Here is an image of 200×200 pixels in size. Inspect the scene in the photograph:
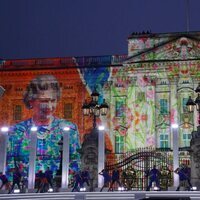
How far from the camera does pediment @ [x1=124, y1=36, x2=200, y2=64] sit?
129 ft

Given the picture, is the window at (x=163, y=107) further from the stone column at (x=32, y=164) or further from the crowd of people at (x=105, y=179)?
the crowd of people at (x=105, y=179)

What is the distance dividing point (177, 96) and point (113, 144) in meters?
6.18

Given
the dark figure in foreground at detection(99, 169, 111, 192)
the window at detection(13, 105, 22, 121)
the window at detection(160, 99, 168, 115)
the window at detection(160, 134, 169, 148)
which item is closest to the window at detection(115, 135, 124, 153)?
the window at detection(160, 134, 169, 148)

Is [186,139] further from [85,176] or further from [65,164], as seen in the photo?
[85,176]

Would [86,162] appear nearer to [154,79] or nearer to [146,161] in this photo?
[146,161]

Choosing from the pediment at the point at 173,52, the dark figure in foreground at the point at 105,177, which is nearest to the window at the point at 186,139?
the pediment at the point at 173,52

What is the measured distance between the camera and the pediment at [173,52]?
39.4 meters

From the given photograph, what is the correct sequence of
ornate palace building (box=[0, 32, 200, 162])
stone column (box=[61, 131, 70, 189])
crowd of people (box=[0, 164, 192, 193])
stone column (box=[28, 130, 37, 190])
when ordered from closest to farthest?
crowd of people (box=[0, 164, 192, 193]) → stone column (box=[61, 131, 70, 189]) → stone column (box=[28, 130, 37, 190]) → ornate palace building (box=[0, 32, 200, 162])

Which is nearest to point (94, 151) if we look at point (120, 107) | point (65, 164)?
point (65, 164)

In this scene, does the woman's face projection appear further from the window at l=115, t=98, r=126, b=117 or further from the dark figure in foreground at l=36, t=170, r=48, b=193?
the dark figure in foreground at l=36, t=170, r=48, b=193

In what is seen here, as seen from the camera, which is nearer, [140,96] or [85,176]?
[85,176]

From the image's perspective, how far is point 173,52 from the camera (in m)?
39.7

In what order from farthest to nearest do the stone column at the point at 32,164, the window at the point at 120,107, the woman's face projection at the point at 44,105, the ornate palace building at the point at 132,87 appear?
the woman's face projection at the point at 44,105 → the window at the point at 120,107 → the ornate palace building at the point at 132,87 → the stone column at the point at 32,164

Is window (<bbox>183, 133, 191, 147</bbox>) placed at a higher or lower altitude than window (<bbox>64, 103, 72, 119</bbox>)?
lower
